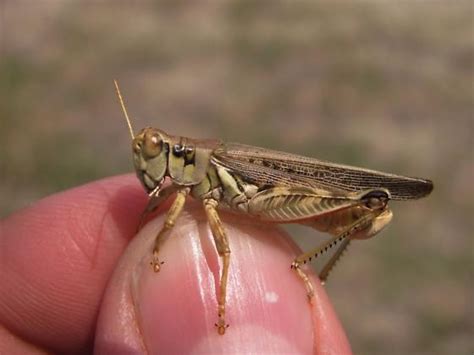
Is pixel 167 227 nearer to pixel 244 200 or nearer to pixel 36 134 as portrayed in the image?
pixel 244 200

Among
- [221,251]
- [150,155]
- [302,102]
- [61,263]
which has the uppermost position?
[150,155]

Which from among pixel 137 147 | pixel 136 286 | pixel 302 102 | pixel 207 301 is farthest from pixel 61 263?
pixel 302 102

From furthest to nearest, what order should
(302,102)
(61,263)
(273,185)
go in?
(302,102)
(61,263)
(273,185)

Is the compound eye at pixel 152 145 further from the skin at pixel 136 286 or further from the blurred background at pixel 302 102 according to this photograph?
the blurred background at pixel 302 102

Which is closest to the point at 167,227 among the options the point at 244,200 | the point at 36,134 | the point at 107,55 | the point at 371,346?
the point at 244,200

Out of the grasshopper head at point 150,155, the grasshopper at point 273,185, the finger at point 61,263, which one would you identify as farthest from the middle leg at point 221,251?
the finger at point 61,263

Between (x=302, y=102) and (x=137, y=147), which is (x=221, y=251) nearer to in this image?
(x=137, y=147)

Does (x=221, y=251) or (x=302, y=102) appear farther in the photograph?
(x=302, y=102)
